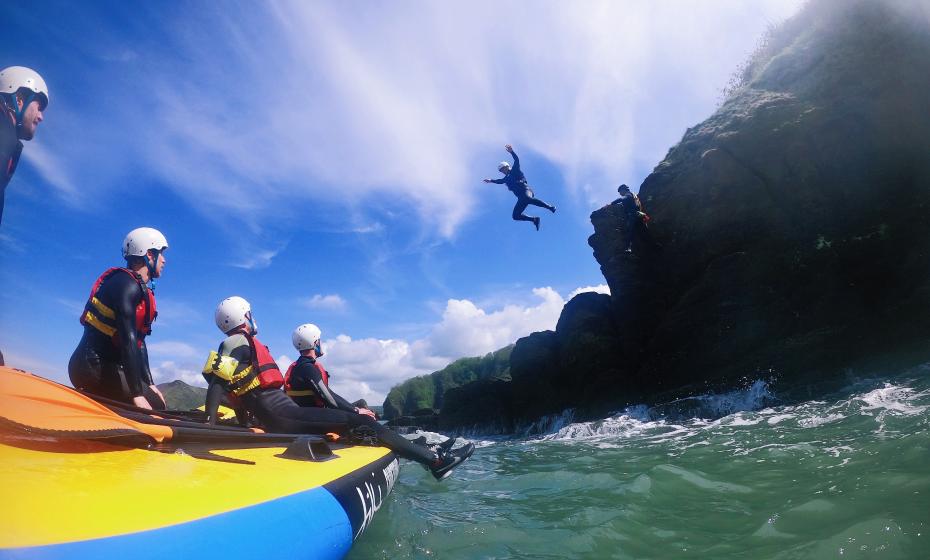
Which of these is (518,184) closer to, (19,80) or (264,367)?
(264,367)

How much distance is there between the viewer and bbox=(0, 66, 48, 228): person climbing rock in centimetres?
234

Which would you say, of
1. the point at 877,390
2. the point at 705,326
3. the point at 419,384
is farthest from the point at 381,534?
the point at 419,384

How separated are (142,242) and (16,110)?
2.08 m

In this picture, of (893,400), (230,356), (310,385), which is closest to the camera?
(230,356)

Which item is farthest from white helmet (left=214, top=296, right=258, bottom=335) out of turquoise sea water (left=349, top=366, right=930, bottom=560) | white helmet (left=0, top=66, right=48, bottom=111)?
white helmet (left=0, top=66, right=48, bottom=111)

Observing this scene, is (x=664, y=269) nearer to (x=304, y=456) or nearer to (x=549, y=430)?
(x=549, y=430)

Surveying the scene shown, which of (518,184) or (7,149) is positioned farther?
(518,184)

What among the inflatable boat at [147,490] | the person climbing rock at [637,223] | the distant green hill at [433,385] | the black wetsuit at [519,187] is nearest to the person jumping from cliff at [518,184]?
the black wetsuit at [519,187]

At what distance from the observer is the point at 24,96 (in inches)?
107

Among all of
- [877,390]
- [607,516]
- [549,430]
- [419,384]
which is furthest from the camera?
[419,384]

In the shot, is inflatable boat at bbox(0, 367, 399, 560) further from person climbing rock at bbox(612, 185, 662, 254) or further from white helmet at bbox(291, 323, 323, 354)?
person climbing rock at bbox(612, 185, 662, 254)

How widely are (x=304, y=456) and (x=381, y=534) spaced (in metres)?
1.15

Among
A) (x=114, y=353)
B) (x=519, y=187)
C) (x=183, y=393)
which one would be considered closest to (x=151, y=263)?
(x=114, y=353)

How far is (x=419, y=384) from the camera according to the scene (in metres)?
73.1
